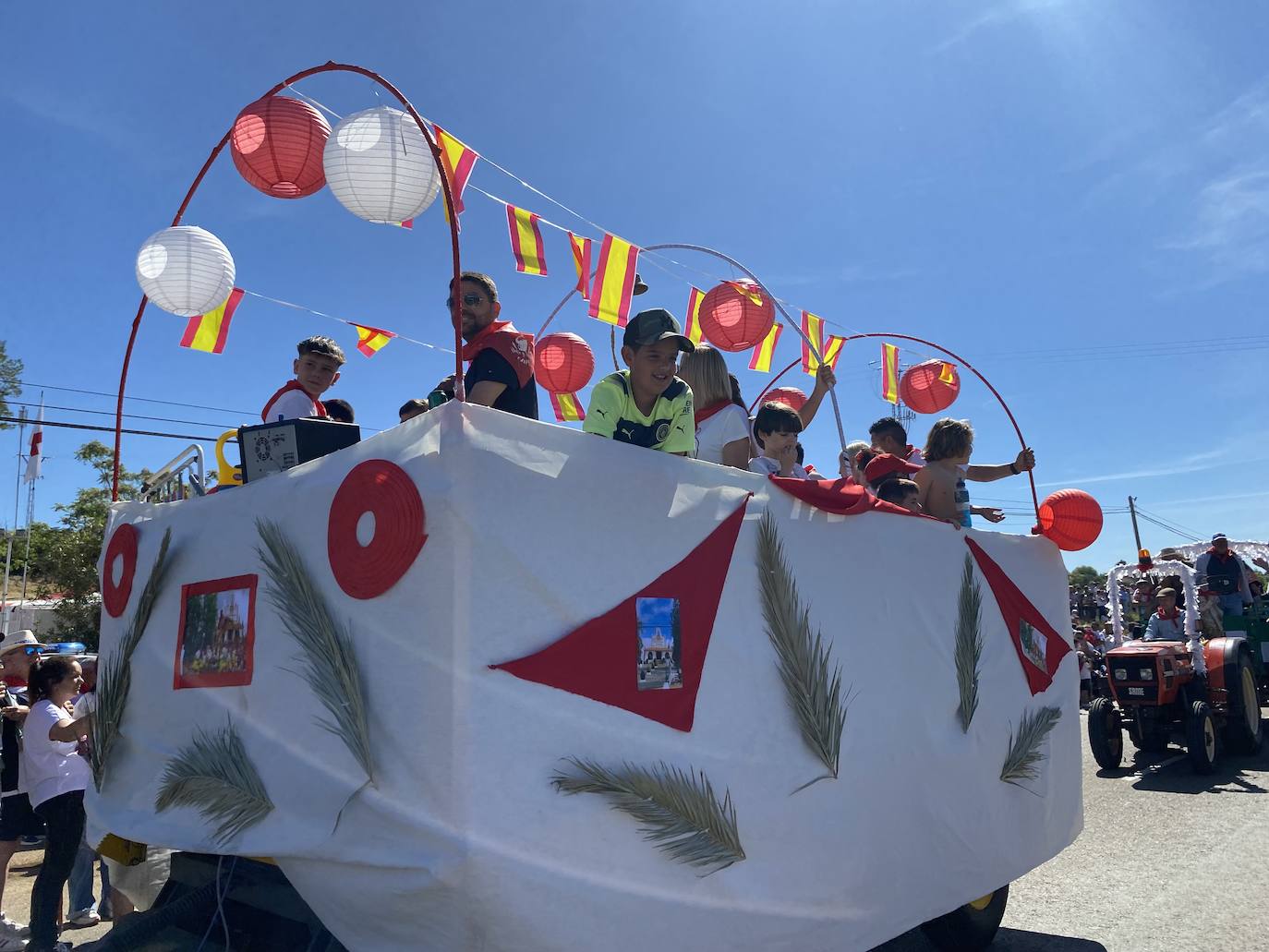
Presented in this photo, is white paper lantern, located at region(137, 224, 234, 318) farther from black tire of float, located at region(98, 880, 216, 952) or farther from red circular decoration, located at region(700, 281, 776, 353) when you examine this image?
red circular decoration, located at region(700, 281, 776, 353)

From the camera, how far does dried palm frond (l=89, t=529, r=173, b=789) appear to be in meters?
2.87

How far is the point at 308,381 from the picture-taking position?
3.71 meters

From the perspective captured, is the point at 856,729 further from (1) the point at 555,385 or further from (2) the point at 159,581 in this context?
(1) the point at 555,385

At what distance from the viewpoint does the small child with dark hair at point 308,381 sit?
3590 millimetres

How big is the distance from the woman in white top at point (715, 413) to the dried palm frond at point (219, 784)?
1975 millimetres

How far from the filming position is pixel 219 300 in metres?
3.87

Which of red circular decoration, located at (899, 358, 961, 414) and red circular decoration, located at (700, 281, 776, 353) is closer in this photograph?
red circular decoration, located at (700, 281, 776, 353)

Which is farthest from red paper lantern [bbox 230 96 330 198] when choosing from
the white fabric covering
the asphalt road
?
the asphalt road

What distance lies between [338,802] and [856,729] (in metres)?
1.66

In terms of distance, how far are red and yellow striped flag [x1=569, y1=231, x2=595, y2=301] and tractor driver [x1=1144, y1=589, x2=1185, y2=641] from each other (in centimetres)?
875

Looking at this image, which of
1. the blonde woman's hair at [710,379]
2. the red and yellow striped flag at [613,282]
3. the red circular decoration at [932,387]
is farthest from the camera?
the red circular decoration at [932,387]

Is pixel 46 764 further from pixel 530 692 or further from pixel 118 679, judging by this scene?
pixel 530 692

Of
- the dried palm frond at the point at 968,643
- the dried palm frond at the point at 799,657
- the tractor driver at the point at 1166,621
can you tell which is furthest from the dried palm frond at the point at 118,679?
the tractor driver at the point at 1166,621

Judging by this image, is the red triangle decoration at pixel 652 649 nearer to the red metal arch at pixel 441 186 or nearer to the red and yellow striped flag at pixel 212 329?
the red metal arch at pixel 441 186
